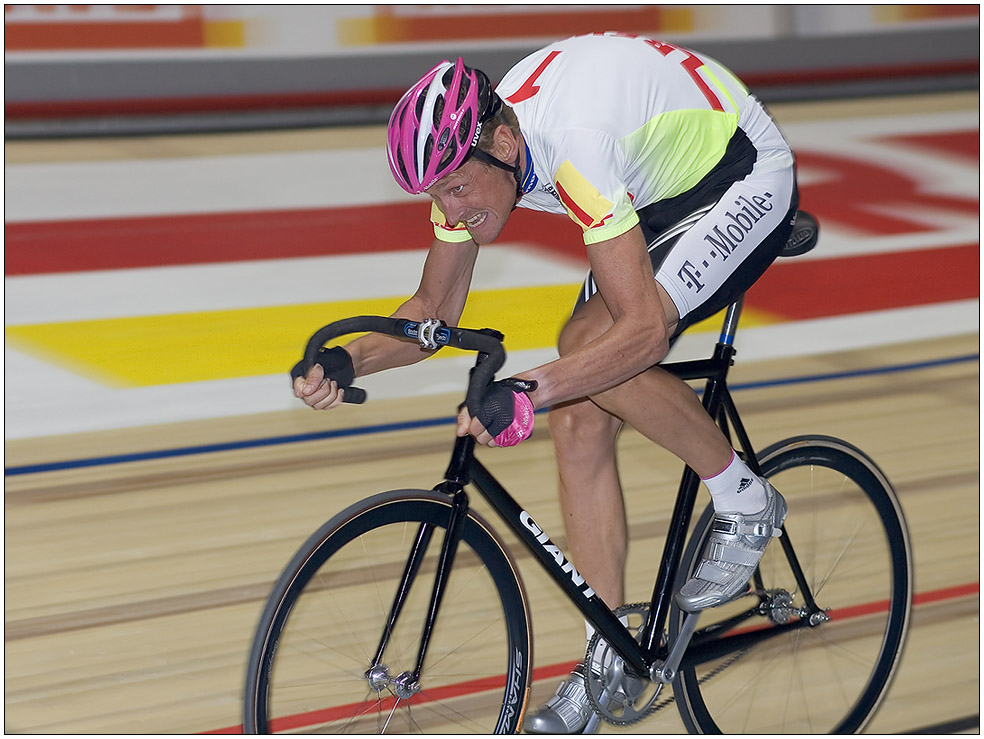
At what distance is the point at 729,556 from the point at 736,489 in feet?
0.40

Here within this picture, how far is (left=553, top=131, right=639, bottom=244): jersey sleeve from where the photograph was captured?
5.79ft

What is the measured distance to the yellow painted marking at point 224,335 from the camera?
4.20 m

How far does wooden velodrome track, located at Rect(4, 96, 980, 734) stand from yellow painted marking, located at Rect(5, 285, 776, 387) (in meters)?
0.46

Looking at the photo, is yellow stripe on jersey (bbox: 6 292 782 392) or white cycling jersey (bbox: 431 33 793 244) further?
yellow stripe on jersey (bbox: 6 292 782 392)

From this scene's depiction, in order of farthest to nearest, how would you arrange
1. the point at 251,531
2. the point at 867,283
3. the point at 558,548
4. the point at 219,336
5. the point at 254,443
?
the point at 867,283, the point at 219,336, the point at 254,443, the point at 251,531, the point at 558,548

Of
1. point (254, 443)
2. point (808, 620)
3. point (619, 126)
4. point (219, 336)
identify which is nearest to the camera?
point (619, 126)

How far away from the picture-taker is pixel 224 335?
14.9 ft

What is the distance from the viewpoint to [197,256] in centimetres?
546

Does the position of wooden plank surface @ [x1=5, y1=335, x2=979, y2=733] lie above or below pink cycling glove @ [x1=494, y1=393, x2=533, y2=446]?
below

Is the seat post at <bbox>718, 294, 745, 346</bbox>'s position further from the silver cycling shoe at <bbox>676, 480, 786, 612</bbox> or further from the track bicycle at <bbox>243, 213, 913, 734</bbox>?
the silver cycling shoe at <bbox>676, 480, 786, 612</bbox>

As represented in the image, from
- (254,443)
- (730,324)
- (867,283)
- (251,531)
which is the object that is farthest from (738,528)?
(867,283)

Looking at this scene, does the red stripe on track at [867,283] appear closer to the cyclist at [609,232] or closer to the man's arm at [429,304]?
the cyclist at [609,232]

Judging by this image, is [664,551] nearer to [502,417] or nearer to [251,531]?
[502,417]

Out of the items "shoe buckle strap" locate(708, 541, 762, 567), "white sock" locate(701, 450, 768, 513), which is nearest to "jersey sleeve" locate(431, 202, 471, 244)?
"white sock" locate(701, 450, 768, 513)
